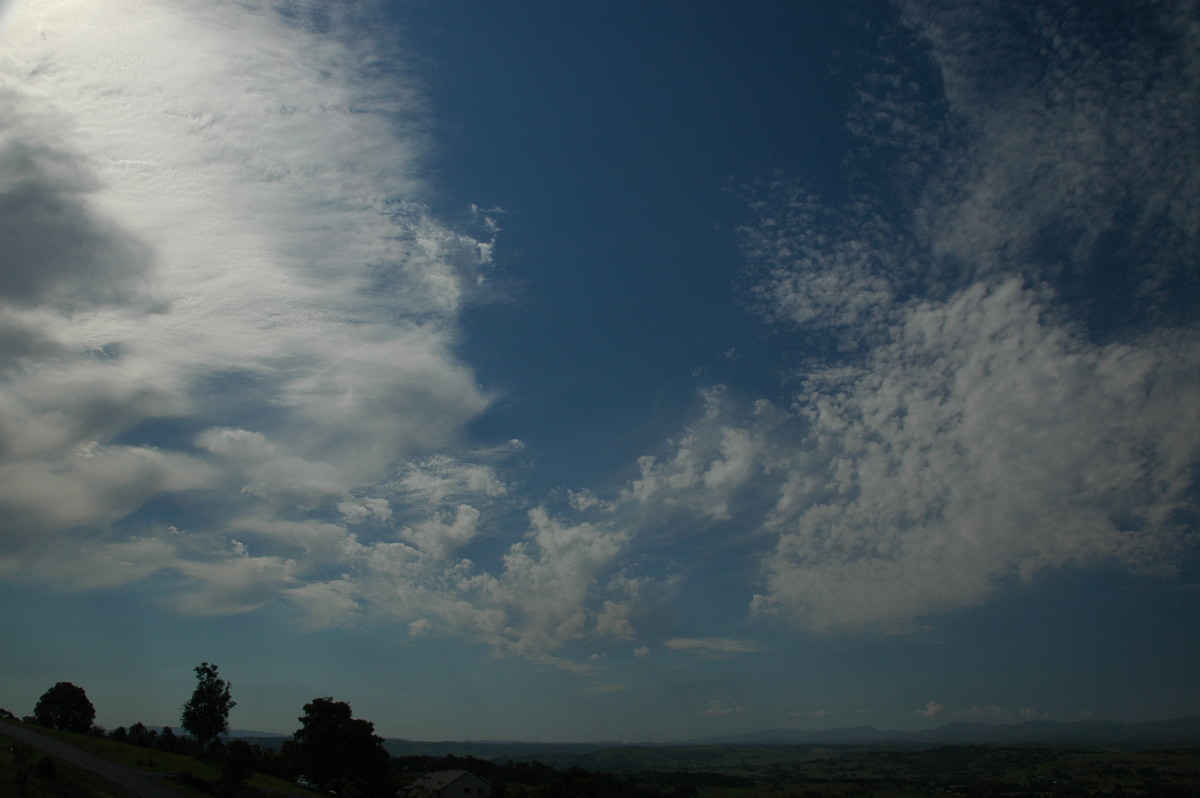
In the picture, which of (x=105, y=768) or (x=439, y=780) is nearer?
(x=105, y=768)

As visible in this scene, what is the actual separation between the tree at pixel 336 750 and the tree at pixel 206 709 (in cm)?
1141

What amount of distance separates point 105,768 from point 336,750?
28.6 meters

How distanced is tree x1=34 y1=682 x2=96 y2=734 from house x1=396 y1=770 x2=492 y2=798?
44326 mm

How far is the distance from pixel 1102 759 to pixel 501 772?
465ft

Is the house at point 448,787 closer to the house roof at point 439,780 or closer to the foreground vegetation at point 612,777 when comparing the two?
the house roof at point 439,780

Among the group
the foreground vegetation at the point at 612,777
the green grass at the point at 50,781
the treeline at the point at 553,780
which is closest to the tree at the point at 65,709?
the foreground vegetation at the point at 612,777

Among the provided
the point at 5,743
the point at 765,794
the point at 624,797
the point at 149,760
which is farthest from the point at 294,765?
the point at 765,794

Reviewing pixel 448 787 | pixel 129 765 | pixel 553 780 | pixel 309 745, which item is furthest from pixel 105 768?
pixel 448 787

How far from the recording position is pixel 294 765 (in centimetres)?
6512

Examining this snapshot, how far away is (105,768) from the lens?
40125mm

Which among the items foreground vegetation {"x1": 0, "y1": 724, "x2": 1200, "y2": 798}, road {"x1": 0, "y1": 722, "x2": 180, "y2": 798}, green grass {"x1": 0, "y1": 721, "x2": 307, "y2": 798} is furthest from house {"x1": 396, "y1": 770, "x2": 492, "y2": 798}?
road {"x1": 0, "y1": 722, "x2": 180, "y2": 798}

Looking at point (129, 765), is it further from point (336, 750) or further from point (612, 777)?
point (612, 777)

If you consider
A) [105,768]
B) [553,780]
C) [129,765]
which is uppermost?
[105,768]

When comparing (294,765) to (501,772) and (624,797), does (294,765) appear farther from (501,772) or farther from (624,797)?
(624,797)
